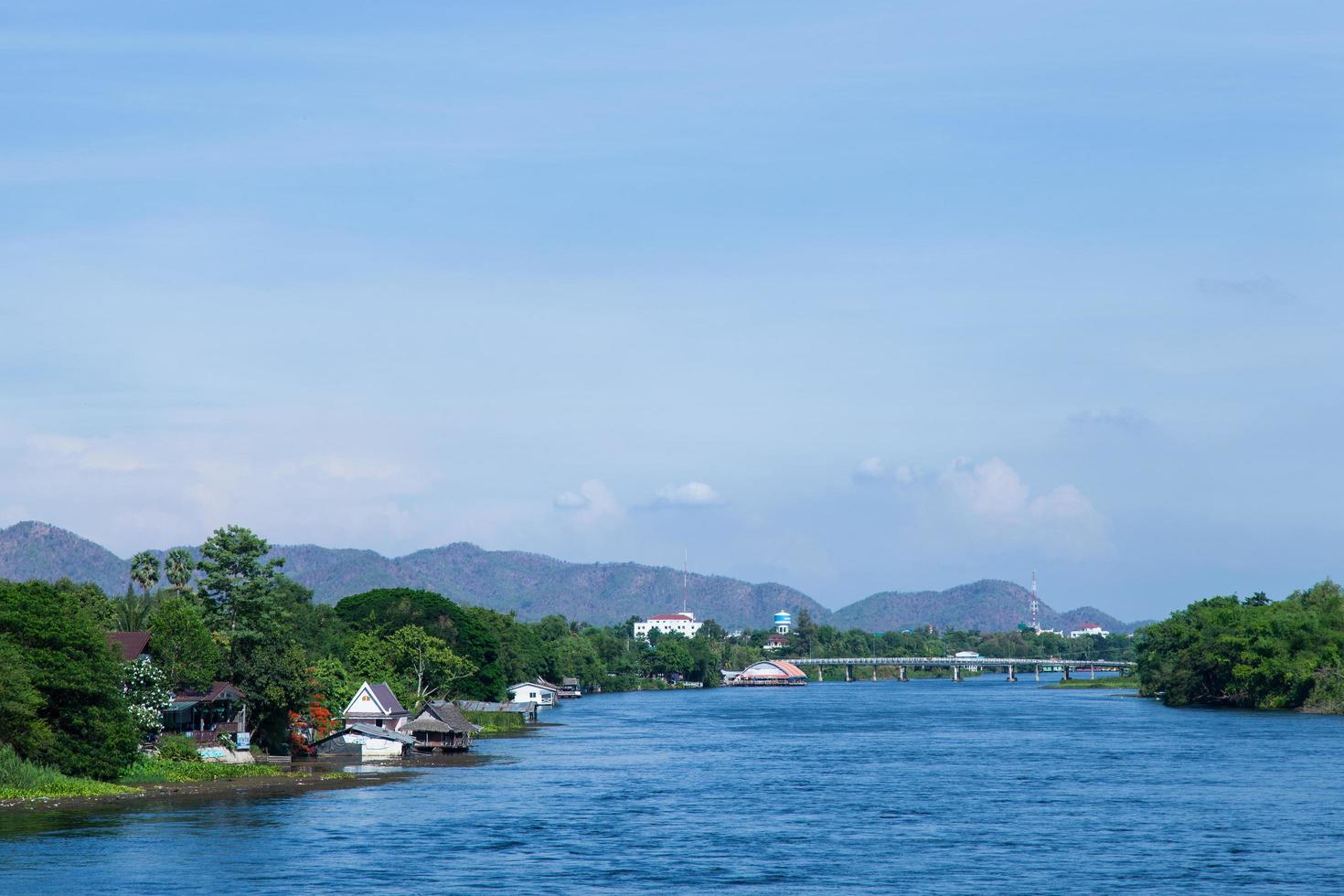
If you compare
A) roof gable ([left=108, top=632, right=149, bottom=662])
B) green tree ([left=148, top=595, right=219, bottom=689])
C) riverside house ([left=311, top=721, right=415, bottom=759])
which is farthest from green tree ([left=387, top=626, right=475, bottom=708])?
roof gable ([left=108, top=632, right=149, bottom=662])

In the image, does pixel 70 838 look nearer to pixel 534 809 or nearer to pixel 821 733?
pixel 534 809

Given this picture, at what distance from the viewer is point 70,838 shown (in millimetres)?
56000

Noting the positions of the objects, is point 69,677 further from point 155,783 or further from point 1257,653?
point 1257,653

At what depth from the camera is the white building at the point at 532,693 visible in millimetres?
175500

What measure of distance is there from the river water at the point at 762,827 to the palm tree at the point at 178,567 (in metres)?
47.7

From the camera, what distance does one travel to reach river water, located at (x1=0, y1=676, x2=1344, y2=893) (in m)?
51.3

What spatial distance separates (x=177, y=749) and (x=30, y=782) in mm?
13769

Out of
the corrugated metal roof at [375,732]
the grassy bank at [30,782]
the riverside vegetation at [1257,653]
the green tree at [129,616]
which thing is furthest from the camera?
the riverside vegetation at [1257,653]

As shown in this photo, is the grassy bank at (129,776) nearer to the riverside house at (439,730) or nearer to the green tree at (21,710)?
the green tree at (21,710)

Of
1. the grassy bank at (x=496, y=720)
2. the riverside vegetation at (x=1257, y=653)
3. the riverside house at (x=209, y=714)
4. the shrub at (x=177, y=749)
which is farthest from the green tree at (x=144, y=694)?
the riverside vegetation at (x=1257, y=653)

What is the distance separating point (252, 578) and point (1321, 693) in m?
108

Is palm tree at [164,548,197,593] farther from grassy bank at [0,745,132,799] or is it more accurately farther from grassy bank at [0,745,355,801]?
grassy bank at [0,745,132,799]


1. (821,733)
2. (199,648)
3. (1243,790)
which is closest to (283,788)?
(199,648)

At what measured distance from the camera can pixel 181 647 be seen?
81812 mm
